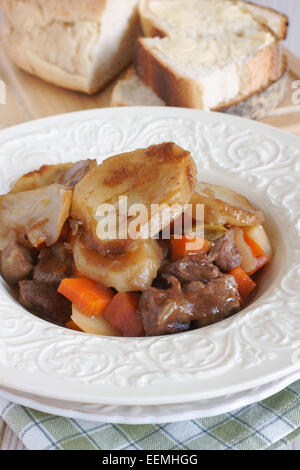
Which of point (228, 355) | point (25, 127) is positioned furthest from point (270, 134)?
point (228, 355)

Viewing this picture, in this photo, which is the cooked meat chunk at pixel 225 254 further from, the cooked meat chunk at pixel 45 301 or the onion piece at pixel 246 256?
the cooked meat chunk at pixel 45 301

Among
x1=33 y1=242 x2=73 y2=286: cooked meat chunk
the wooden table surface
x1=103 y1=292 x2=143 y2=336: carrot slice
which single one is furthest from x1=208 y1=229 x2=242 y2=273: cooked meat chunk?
the wooden table surface

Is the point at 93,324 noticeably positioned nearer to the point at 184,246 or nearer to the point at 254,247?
the point at 184,246

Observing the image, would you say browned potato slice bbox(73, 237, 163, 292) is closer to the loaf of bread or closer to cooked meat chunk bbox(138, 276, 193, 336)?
cooked meat chunk bbox(138, 276, 193, 336)

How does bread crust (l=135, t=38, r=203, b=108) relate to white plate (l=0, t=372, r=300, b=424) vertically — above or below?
below

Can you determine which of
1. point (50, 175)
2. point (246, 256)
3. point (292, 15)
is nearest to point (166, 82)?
point (50, 175)
